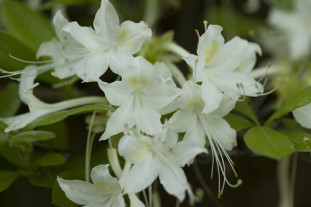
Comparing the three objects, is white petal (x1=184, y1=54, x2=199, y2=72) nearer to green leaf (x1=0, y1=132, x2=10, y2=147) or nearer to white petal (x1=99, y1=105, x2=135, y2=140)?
white petal (x1=99, y1=105, x2=135, y2=140)

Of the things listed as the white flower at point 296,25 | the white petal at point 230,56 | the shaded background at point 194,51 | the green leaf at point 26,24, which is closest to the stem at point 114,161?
the white petal at point 230,56

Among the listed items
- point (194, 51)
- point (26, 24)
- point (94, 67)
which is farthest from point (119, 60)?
point (194, 51)

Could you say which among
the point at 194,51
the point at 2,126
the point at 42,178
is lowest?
the point at 194,51

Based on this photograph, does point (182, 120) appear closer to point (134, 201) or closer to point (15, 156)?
point (134, 201)

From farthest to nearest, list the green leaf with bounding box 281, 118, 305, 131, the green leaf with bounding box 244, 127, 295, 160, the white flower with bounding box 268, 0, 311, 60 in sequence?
the white flower with bounding box 268, 0, 311, 60 → the green leaf with bounding box 281, 118, 305, 131 → the green leaf with bounding box 244, 127, 295, 160

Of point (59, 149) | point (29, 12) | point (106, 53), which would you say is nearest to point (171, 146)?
point (106, 53)

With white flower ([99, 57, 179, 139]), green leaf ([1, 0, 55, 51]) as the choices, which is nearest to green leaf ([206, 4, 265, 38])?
green leaf ([1, 0, 55, 51])
